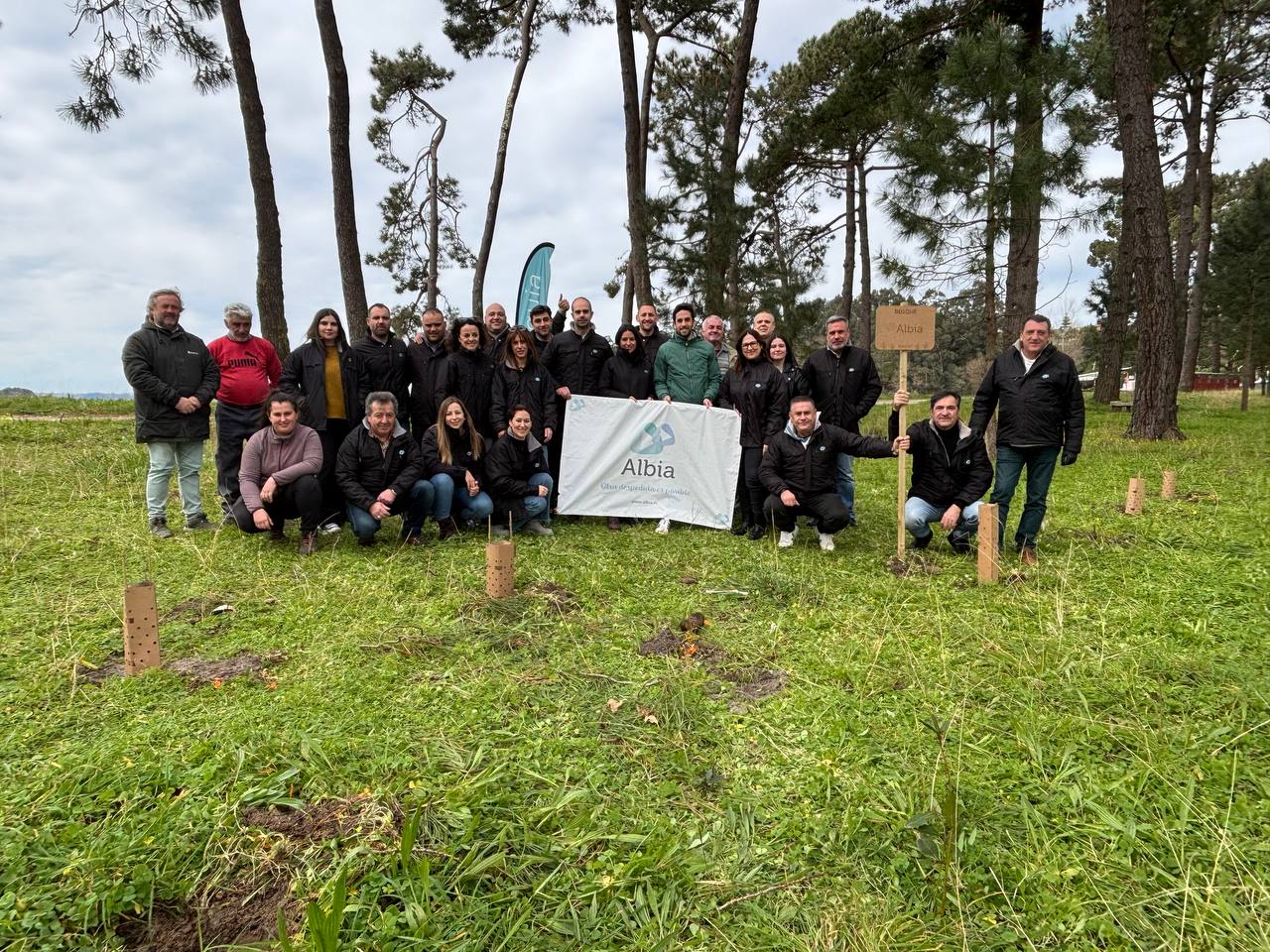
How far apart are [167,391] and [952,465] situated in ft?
20.5

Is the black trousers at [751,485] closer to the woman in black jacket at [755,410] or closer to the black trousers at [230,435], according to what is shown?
the woman in black jacket at [755,410]

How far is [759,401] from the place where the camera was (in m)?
6.17

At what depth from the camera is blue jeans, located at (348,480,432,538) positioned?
527 centimetres

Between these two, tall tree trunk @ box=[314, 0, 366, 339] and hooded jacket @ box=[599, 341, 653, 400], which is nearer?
hooded jacket @ box=[599, 341, 653, 400]

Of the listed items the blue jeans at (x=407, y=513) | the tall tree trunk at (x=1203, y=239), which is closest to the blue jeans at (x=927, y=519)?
the blue jeans at (x=407, y=513)

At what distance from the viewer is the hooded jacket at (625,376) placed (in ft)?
21.9

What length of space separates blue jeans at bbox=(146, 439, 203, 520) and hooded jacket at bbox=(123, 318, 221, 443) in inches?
4.0

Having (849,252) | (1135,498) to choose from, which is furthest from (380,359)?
(849,252)

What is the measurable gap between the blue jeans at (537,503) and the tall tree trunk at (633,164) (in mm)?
6701

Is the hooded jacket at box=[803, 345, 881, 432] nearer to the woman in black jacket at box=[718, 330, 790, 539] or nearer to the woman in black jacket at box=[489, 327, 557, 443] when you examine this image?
the woman in black jacket at box=[718, 330, 790, 539]

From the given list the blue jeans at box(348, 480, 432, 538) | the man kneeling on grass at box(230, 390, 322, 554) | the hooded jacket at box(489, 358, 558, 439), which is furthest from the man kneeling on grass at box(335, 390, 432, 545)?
the hooded jacket at box(489, 358, 558, 439)

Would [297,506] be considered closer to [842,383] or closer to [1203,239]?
[842,383]

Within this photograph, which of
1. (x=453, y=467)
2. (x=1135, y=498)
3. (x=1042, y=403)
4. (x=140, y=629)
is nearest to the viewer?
(x=140, y=629)

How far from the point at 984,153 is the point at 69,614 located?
9.68 metres
